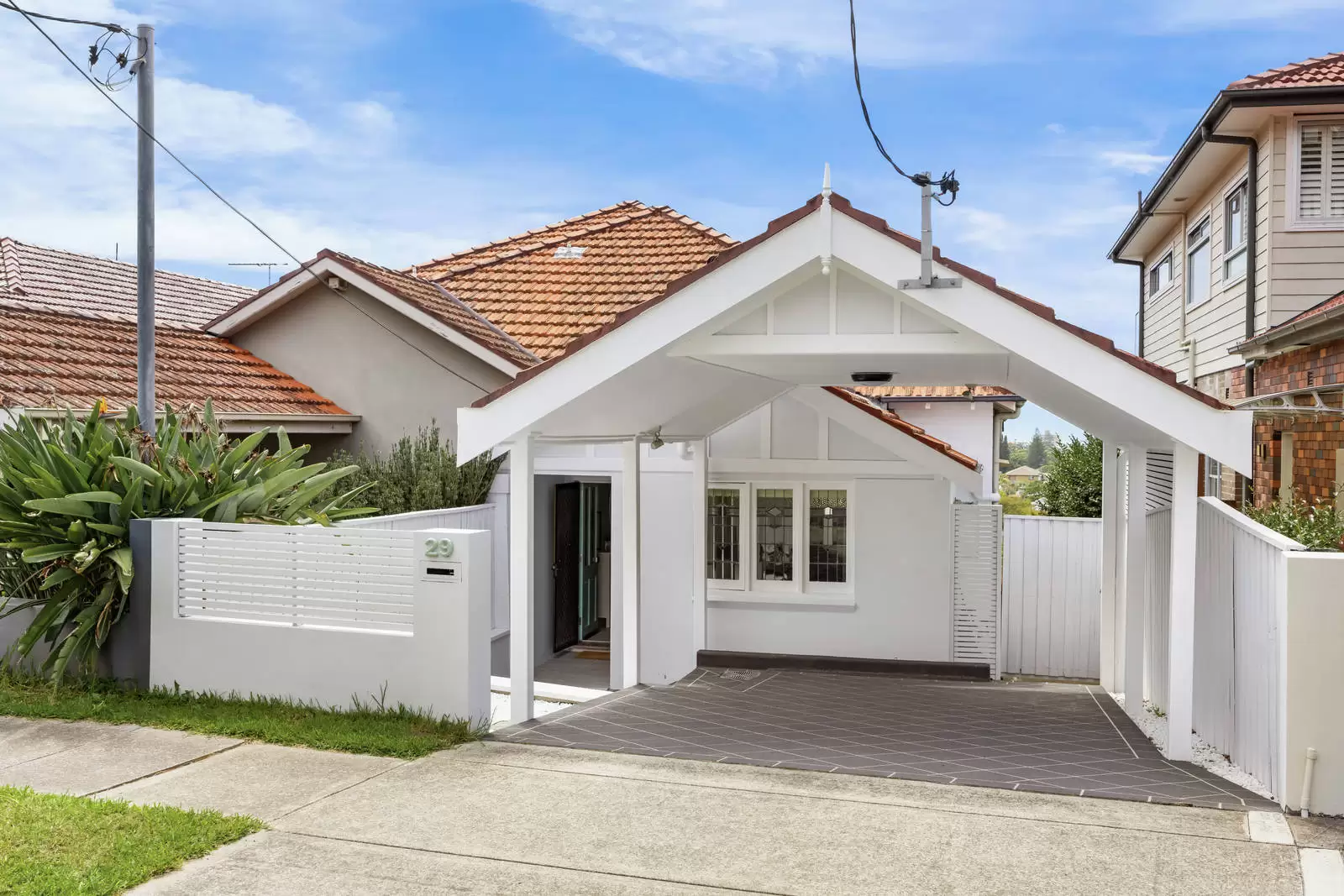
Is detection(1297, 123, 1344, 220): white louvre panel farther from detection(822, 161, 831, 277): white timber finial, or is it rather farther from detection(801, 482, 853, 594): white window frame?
detection(822, 161, 831, 277): white timber finial

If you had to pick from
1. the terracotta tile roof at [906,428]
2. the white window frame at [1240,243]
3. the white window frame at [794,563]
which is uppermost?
the white window frame at [1240,243]

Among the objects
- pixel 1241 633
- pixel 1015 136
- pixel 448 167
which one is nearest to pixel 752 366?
pixel 1241 633

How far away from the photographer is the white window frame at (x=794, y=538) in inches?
520

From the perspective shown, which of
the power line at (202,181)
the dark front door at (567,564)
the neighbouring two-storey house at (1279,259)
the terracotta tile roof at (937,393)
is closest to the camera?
the power line at (202,181)

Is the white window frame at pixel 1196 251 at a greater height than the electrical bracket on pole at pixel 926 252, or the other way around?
the white window frame at pixel 1196 251

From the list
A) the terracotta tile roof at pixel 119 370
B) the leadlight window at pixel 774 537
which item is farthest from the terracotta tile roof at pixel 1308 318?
the terracotta tile roof at pixel 119 370

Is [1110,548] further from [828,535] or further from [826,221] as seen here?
[826,221]

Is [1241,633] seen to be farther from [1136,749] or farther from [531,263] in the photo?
[531,263]

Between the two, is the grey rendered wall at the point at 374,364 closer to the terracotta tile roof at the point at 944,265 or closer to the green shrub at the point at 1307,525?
the terracotta tile roof at the point at 944,265

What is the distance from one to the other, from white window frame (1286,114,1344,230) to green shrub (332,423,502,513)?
9.96m

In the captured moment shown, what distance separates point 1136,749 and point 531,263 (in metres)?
12.7

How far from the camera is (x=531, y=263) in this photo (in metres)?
18.5

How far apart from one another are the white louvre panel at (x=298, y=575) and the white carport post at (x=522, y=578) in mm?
898

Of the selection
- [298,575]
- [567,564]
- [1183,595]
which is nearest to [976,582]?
[1183,595]
